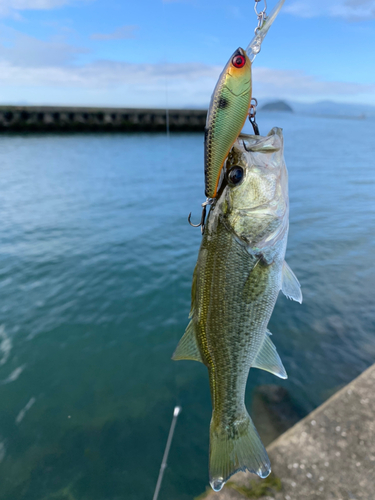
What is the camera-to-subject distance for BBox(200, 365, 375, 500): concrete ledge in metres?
3.54

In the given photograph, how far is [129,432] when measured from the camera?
18.5 feet

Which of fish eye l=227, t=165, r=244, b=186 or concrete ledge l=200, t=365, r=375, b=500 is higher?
fish eye l=227, t=165, r=244, b=186

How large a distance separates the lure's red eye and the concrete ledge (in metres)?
4.15

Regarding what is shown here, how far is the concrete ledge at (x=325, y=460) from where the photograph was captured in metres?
3.54

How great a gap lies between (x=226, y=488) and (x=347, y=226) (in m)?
13.3

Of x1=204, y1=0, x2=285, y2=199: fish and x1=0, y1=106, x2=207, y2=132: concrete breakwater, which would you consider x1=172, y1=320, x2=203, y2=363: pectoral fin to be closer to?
x1=204, y1=0, x2=285, y2=199: fish

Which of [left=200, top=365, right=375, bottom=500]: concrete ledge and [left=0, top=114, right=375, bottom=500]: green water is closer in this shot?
[left=200, top=365, right=375, bottom=500]: concrete ledge

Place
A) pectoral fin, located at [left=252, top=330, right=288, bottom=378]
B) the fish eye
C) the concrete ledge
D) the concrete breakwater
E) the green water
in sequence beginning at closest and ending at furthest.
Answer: the fish eye < pectoral fin, located at [left=252, top=330, right=288, bottom=378] < the concrete ledge < the green water < the concrete breakwater

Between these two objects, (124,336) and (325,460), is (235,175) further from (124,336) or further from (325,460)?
(124,336)

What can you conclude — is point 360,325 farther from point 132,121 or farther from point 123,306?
point 132,121

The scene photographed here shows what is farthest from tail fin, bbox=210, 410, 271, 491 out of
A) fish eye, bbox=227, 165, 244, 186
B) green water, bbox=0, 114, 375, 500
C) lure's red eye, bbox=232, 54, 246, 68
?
green water, bbox=0, 114, 375, 500

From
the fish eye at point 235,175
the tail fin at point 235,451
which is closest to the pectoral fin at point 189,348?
the tail fin at point 235,451

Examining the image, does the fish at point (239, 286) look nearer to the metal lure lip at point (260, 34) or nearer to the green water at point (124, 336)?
the metal lure lip at point (260, 34)

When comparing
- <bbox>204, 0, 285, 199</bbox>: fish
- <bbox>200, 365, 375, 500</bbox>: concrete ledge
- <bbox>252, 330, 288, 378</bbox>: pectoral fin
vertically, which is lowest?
<bbox>200, 365, 375, 500</bbox>: concrete ledge
